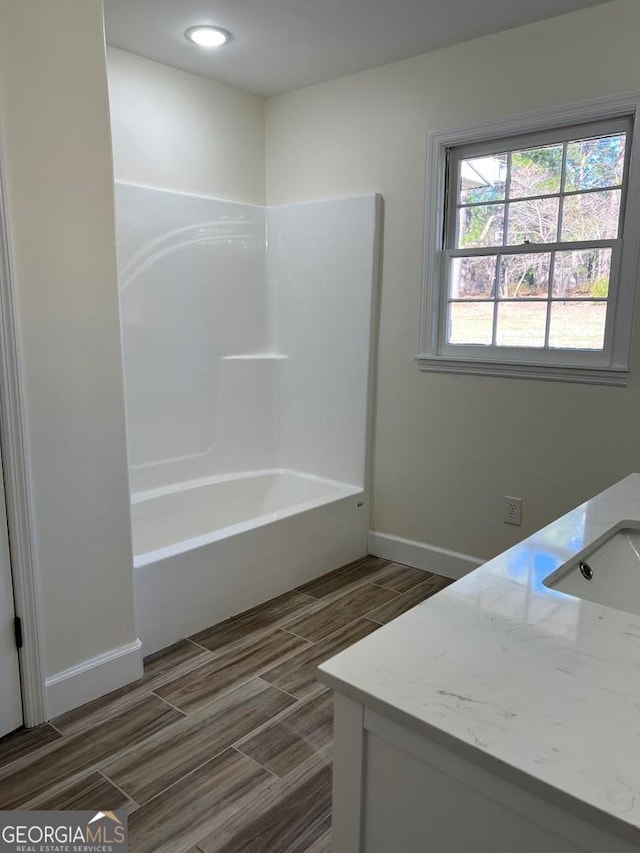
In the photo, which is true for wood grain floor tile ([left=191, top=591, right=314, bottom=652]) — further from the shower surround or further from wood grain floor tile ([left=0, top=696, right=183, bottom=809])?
wood grain floor tile ([left=0, top=696, right=183, bottom=809])

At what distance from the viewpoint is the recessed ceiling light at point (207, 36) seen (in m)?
2.63

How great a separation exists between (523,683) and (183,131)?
3114 millimetres

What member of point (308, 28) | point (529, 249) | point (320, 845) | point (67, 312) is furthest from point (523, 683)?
point (308, 28)

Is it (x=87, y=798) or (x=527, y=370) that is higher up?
(x=527, y=370)

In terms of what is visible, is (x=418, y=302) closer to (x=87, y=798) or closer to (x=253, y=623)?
(x=253, y=623)

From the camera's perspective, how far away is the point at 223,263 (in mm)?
3428

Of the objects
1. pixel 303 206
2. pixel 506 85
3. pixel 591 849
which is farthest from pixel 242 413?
pixel 591 849

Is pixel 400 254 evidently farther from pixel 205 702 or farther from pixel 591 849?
pixel 591 849

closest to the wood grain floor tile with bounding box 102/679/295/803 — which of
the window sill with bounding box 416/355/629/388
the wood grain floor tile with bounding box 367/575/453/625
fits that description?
the wood grain floor tile with bounding box 367/575/453/625

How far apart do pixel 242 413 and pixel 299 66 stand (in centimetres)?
179

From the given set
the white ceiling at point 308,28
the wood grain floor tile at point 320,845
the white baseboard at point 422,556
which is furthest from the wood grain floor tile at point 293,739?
the white ceiling at point 308,28

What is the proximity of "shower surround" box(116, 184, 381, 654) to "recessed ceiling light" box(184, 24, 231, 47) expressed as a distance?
0.69 m

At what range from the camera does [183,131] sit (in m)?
3.17

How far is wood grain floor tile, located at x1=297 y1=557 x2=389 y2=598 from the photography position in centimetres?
303
